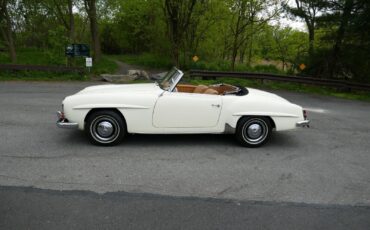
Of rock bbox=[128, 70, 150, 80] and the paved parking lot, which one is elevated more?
rock bbox=[128, 70, 150, 80]

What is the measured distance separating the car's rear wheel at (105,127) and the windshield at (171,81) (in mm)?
940

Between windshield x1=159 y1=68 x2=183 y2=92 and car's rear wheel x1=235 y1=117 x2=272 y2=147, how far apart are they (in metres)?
1.26

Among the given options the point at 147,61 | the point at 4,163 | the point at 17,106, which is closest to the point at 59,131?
the point at 4,163

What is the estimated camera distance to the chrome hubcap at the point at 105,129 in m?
4.90

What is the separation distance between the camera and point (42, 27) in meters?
25.2

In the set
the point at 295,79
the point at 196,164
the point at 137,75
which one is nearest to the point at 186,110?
the point at 196,164

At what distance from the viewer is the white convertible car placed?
4.86 m

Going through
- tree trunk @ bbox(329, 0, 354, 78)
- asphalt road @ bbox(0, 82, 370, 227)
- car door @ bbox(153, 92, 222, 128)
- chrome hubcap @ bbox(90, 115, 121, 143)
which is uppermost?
tree trunk @ bbox(329, 0, 354, 78)

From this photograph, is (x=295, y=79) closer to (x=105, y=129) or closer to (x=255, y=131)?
(x=255, y=131)

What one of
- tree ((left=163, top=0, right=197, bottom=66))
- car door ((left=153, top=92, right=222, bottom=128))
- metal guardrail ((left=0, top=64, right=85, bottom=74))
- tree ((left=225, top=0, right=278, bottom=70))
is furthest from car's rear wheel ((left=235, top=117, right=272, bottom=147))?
tree ((left=225, top=0, right=278, bottom=70))

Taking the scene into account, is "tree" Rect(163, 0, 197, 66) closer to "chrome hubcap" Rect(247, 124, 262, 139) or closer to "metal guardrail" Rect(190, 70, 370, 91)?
"metal guardrail" Rect(190, 70, 370, 91)

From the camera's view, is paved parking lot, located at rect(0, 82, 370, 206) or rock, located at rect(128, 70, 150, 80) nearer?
paved parking lot, located at rect(0, 82, 370, 206)

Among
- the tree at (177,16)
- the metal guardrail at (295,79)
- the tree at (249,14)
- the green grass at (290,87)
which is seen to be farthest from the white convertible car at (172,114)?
the tree at (249,14)

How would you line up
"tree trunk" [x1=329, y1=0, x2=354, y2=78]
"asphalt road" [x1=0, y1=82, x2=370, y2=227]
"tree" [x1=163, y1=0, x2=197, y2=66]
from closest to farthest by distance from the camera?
1. "asphalt road" [x1=0, y1=82, x2=370, y2=227]
2. "tree trunk" [x1=329, y1=0, x2=354, y2=78]
3. "tree" [x1=163, y1=0, x2=197, y2=66]
